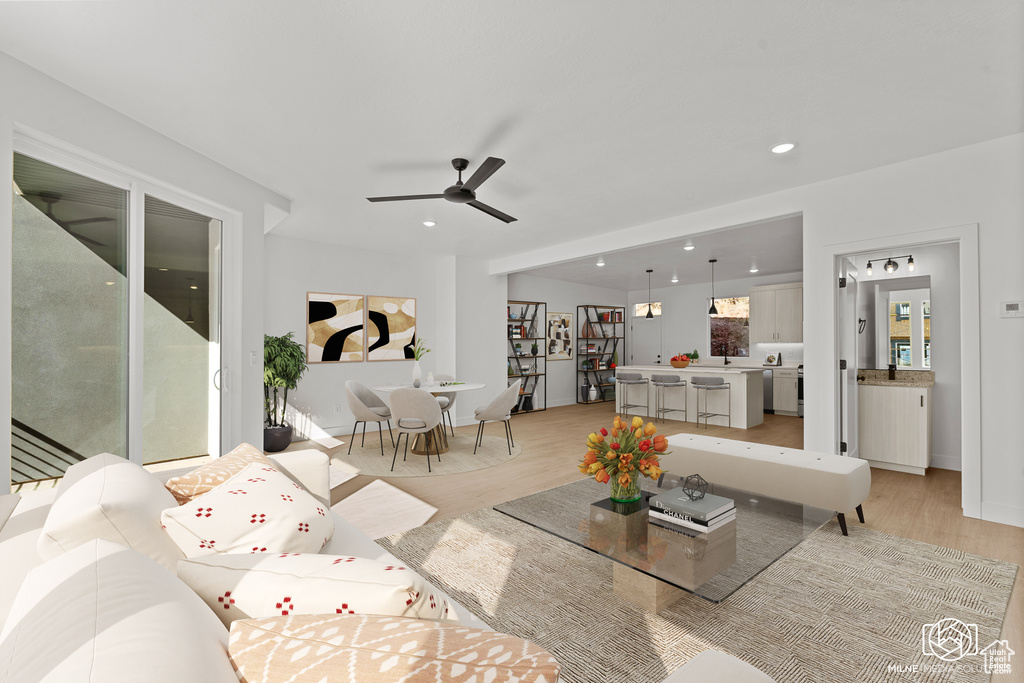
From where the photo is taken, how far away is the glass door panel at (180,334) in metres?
3.20

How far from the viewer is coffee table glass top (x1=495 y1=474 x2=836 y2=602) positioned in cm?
179

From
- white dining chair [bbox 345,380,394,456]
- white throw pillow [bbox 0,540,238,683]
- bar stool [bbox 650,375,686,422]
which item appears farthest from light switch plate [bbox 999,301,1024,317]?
white dining chair [bbox 345,380,394,456]

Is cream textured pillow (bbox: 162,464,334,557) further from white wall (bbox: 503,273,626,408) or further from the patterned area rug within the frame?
white wall (bbox: 503,273,626,408)

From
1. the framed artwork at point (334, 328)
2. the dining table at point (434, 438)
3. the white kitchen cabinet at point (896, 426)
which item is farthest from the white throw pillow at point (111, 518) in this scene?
the white kitchen cabinet at point (896, 426)

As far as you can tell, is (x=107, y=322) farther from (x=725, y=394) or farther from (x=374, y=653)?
(x=725, y=394)

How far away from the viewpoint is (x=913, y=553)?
8.86 feet

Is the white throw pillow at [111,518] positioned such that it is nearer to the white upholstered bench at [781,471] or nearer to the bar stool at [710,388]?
the white upholstered bench at [781,471]

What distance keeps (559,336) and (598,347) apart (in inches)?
50.1

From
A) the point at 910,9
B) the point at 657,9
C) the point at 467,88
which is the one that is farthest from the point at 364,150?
the point at 910,9

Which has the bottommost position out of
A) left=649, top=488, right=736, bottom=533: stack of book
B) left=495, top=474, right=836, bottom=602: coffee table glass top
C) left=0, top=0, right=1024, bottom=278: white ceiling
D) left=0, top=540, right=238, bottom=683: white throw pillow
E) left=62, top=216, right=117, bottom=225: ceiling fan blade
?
left=495, top=474, right=836, bottom=602: coffee table glass top

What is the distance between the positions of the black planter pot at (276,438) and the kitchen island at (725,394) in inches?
219

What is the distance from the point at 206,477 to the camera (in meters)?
1.81

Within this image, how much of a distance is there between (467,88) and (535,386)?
680 cm

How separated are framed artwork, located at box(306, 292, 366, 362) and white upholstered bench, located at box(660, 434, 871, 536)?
14.8ft
